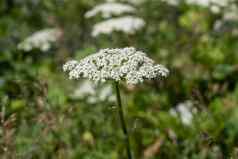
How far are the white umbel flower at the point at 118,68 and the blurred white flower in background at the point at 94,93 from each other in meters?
2.40

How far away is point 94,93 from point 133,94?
492 mm

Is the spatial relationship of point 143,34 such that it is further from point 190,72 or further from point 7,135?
point 7,135

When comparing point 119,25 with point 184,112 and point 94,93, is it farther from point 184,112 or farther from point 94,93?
point 184,112

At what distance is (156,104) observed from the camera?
5.48m

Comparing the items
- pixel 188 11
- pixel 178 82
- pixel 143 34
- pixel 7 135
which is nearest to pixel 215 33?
pixel 188 11

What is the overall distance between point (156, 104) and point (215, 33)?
2736 mm

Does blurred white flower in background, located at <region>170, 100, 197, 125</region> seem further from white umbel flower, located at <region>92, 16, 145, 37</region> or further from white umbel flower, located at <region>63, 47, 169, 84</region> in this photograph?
white umbel flower, located at <region>63, 47, 169, 84</region>

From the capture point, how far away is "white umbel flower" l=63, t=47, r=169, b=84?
8.45 feet

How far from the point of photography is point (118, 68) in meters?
2.64

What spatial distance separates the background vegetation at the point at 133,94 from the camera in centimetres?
427

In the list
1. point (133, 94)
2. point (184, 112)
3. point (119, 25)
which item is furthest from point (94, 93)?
point (184, 112)

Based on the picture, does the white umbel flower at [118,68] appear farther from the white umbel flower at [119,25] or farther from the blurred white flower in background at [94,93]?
the white umbel flower at [119,25]

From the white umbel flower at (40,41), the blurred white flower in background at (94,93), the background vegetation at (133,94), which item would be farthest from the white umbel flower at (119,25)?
the white umbel flower at (40,41)

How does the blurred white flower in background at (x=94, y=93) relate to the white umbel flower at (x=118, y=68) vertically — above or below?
above
